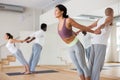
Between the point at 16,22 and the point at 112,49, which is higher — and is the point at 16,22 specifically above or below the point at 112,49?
above

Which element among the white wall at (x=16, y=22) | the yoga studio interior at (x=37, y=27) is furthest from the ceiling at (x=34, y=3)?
the white wall at (x=16, y=22)

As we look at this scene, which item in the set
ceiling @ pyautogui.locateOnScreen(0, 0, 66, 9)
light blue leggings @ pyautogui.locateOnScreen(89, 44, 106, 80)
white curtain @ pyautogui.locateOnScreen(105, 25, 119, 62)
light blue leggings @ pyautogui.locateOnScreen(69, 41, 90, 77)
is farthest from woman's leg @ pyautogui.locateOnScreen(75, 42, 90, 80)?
ceiling @ pyautogui.locateOnScreen(0, 0, 66, 9)

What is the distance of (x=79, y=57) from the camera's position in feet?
7.55

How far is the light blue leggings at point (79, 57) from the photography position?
2301mm

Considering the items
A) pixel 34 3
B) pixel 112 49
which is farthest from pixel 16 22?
pixel 112 49

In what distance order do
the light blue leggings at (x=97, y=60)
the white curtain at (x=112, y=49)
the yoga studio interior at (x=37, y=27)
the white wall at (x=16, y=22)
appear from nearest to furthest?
the light blue leggings at (x=97, y=60)
the white curtain at (x=112, y=49)
the yoga studio interior at (x=37, y=27)
the white wall at (x=16, y=22)

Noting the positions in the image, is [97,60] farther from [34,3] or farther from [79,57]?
[34,3]

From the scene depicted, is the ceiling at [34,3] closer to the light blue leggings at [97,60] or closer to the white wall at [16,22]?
the white wall at [16,22]

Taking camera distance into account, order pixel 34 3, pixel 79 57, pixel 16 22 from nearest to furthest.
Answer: pixel 79 57 → pixel 34 3 → pixel 16 22

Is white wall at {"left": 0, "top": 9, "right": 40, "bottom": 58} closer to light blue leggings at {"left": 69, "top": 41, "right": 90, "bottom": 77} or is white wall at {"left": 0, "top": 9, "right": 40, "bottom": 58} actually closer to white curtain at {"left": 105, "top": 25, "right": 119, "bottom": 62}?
white curtain at {"left": 105, "top": 25, "right": 119, "bottom": 62}

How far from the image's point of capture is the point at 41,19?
8.18m

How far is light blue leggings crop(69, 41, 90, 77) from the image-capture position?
230 cm

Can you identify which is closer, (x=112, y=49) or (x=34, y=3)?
(x=112, y=49)

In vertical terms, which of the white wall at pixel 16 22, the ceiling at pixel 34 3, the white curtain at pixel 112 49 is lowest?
the white curtain at pixel 112 49
